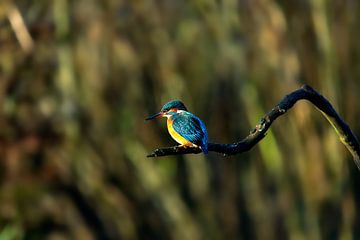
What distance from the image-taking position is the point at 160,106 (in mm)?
7684

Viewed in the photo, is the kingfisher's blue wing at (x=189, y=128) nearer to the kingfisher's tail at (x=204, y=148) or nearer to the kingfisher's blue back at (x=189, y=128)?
the kingfisher's blue back at (x=189, y=128)

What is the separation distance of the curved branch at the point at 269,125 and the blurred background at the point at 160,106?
543 centimetres

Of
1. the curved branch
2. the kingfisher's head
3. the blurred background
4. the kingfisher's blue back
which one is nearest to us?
the curved branch

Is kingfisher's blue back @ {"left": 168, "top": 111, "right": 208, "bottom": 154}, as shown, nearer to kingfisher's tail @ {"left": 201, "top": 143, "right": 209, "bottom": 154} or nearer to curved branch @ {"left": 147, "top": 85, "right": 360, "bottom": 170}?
kingfisher's tail @ {"left": 201, "top": 143, "right": 209, "bottom": 154}

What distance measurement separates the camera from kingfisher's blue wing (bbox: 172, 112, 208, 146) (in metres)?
2.29

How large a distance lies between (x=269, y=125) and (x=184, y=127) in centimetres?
47

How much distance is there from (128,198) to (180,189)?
47 cm

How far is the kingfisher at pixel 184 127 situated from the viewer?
2.29 m

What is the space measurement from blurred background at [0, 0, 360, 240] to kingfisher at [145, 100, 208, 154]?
196 inches

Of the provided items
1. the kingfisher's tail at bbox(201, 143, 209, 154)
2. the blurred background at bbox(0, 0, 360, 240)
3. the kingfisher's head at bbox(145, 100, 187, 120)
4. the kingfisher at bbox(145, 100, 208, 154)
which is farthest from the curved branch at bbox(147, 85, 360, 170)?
the blurred background at bbox(0, 0, 360, 240)

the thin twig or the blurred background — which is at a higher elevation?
the thin twig

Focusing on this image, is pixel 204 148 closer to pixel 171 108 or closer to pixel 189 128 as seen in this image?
pixel 189 128

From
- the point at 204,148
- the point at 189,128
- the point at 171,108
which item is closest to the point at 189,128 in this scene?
the point at 189,128

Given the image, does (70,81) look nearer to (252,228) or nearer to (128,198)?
(128,198)
